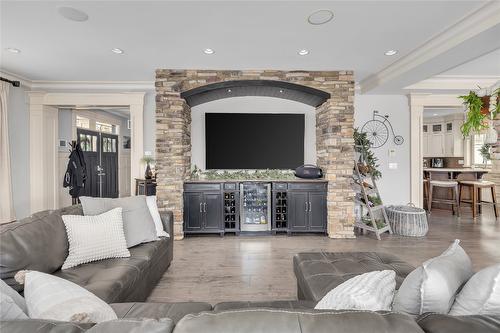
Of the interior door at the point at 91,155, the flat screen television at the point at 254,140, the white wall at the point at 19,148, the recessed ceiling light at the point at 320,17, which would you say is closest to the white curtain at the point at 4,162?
the white wall at the point at 19,148

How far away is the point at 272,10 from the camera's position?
8.77 ft

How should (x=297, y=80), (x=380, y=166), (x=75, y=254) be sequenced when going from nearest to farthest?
(x=75, y=254) < (x=297, y=80) < (x=380, y=166)

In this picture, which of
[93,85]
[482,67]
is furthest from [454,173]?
[93,85]

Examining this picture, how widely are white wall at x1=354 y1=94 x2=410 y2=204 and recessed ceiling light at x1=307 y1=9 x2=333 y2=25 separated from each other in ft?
9.63

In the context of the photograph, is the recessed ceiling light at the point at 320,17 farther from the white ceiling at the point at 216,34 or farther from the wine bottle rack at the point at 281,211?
the wine bottle rack at the point at 281,211

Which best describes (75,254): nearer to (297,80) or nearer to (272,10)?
(272,10)

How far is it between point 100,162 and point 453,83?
27.7 ft

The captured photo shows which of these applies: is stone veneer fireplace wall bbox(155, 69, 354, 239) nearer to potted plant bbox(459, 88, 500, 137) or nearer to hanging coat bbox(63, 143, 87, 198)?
potted plant bbox(459, 88, 500, 137)

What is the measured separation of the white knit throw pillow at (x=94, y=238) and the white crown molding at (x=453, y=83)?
5.20 metres

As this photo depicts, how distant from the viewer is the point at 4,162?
4.64 m

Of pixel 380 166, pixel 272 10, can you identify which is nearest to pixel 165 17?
pixel 272 10

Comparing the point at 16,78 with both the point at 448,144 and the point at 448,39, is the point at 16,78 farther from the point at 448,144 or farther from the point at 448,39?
the point at 448,144

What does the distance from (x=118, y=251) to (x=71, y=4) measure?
7.70 feet

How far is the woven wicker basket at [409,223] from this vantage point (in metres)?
4.40
